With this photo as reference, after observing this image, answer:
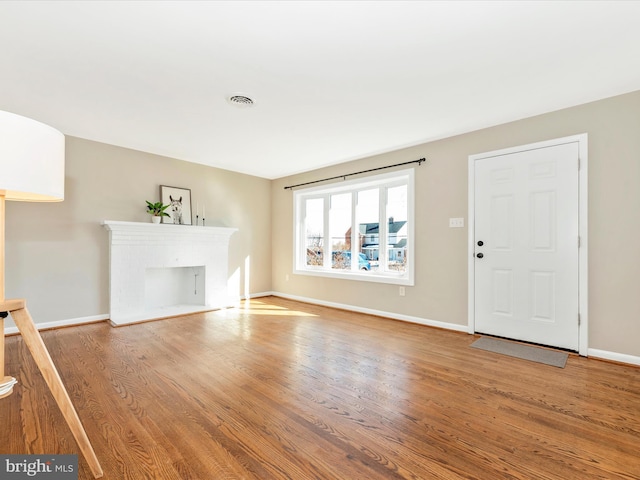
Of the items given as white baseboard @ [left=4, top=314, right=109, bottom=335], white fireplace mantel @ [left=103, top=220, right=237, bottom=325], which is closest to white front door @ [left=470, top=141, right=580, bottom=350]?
white fireplace mantel @ [left=103, top=220, right=237, bottom=325]

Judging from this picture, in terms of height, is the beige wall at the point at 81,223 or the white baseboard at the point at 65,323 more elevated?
the beige wall at the point at 81,223

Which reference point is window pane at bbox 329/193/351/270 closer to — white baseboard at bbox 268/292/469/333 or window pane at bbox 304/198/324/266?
window pane at bbox 304/198/324/266

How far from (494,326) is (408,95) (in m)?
2.58

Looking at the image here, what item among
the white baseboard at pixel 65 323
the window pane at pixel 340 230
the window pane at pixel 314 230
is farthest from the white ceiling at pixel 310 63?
the white baseboard at pixel 65 323

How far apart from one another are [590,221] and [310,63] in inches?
112

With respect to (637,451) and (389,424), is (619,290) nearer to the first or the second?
(637,451)

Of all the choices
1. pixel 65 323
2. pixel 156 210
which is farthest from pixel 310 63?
pixel 65 323

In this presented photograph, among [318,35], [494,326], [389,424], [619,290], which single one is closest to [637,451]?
[389,424]

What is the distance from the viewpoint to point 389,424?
70.4 inches

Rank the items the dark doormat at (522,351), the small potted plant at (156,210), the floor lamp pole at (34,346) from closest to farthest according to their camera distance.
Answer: the floor lamp pole at (34,346) < the dark doormat at (522,351) < the small potted plant at (156,210)

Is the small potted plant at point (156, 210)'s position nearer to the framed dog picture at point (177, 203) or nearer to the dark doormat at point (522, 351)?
the framed dog picture at point (177, 203)

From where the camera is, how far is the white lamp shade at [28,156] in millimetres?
1061

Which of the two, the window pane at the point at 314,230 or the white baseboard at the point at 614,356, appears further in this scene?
the window pane at the point at 314,230

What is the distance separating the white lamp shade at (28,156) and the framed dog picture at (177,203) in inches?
138
